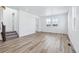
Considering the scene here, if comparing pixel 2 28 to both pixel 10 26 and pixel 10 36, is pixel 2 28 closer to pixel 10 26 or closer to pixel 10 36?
pixel 10 36

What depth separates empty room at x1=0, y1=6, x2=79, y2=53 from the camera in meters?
4.17

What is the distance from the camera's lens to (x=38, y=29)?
13484 mm

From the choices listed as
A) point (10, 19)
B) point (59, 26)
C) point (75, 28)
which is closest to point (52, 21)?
point (59, 26)

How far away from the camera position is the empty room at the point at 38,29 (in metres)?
4.17

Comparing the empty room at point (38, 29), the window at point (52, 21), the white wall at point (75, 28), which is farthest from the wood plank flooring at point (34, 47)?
the window at point (52, 21)

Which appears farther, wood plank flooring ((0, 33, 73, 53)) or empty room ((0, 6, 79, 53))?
empty room ((0, 6, 79, 53))

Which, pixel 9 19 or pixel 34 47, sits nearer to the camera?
pixel 34 47

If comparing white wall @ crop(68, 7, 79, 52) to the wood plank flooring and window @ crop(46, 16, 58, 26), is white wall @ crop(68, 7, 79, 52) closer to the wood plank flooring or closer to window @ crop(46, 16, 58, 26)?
the wood plank flooring

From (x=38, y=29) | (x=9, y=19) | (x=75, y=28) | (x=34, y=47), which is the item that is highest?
(x=9, y=19)

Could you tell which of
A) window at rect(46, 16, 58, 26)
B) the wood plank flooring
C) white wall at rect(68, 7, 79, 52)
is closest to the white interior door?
the wood plank flooring

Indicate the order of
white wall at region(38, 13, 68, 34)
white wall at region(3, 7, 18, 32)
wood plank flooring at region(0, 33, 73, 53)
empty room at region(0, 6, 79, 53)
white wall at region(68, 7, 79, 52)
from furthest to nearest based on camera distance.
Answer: white wall at region(38, 13, 68, 34) → white wall at region(3, 7, 18, 32) → empty room at region(0, 6, 79, 53) → wood plank flooring at region(0, 33, 73, 53) → white wall at region(68, 7, 79, 52)

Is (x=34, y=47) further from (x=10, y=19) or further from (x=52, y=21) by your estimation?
(x=52, y=21)

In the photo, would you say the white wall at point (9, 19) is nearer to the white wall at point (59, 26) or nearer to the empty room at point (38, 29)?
the empty room at point (38, 29)

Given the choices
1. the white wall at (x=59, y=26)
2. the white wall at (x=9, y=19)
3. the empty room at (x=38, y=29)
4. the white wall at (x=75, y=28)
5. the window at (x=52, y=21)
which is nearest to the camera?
the white wall at (x=75, y=28)
